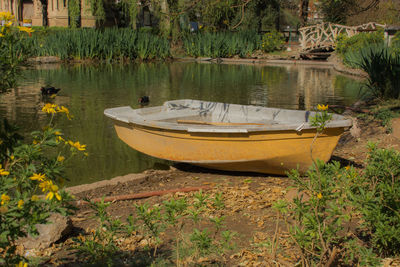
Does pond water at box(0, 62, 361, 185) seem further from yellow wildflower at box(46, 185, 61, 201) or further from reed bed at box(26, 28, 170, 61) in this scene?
yellow wildflower at box(46, 185, 61, 201)

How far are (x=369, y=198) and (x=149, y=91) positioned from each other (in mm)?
13927

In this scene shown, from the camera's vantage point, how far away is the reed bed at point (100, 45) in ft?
84.6

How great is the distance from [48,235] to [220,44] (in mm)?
26768

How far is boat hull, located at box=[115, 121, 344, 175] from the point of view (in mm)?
6031

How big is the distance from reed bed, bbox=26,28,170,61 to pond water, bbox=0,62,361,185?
1.65 meters

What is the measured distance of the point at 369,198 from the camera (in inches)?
119

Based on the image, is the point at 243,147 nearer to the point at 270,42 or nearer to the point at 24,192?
the point at 24,192

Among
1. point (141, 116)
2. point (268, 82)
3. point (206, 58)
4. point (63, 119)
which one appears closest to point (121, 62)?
point (206, 58)

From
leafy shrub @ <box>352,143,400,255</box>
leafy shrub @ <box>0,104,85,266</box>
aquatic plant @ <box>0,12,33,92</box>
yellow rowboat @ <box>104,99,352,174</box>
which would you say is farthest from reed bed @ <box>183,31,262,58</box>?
leafy shrub @ <box>0,104,85,266</box>

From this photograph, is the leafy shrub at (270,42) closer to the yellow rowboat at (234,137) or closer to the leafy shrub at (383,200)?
the yellow rowboat at (234,137)

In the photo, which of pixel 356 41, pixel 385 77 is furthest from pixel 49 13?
pixel 385 77

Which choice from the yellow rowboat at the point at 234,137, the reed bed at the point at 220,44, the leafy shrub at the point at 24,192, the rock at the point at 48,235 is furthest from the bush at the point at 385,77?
the reed bed at the point at 220,44

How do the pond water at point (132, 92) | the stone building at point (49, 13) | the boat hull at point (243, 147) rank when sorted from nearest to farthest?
the boat hull at point (243, 147) → the pond water at point (132, 92) → the stone building at point (49, 13)

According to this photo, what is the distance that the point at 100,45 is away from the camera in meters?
26.4
